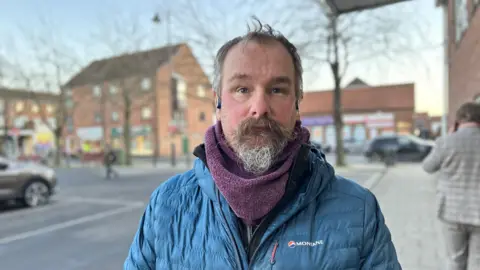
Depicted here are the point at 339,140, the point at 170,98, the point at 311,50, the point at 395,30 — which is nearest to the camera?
the point at 395,30

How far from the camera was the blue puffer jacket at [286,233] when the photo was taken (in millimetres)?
1265

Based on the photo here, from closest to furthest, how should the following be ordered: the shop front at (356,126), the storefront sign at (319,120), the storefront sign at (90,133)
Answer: the shop front at (356,126)
the storefront sign at (319,120)
the storefront sign at (90,133)

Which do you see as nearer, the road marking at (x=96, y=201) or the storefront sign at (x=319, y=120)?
the road marking at (x=96, y=201)

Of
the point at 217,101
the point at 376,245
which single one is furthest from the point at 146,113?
the point at 376,245

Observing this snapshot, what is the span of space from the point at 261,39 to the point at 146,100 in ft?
82.1

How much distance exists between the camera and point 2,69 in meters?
21.9

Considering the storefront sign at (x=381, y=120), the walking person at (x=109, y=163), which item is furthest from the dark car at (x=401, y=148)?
the storefront sign at (x=381, y=120)

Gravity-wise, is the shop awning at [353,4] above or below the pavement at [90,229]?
above

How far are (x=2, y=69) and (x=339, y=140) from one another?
2075 cm

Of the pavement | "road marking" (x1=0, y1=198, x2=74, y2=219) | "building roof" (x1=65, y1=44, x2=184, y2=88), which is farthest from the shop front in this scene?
"road marking" (x1=0, y1=198, x2=74, y2=219)

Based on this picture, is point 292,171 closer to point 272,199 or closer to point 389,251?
point 272,199

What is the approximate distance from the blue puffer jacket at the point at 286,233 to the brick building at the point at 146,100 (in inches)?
429

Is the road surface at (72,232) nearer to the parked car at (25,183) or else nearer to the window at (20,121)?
the parked car at (25,183)

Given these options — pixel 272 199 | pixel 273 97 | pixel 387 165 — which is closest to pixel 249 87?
pixel 273 97
